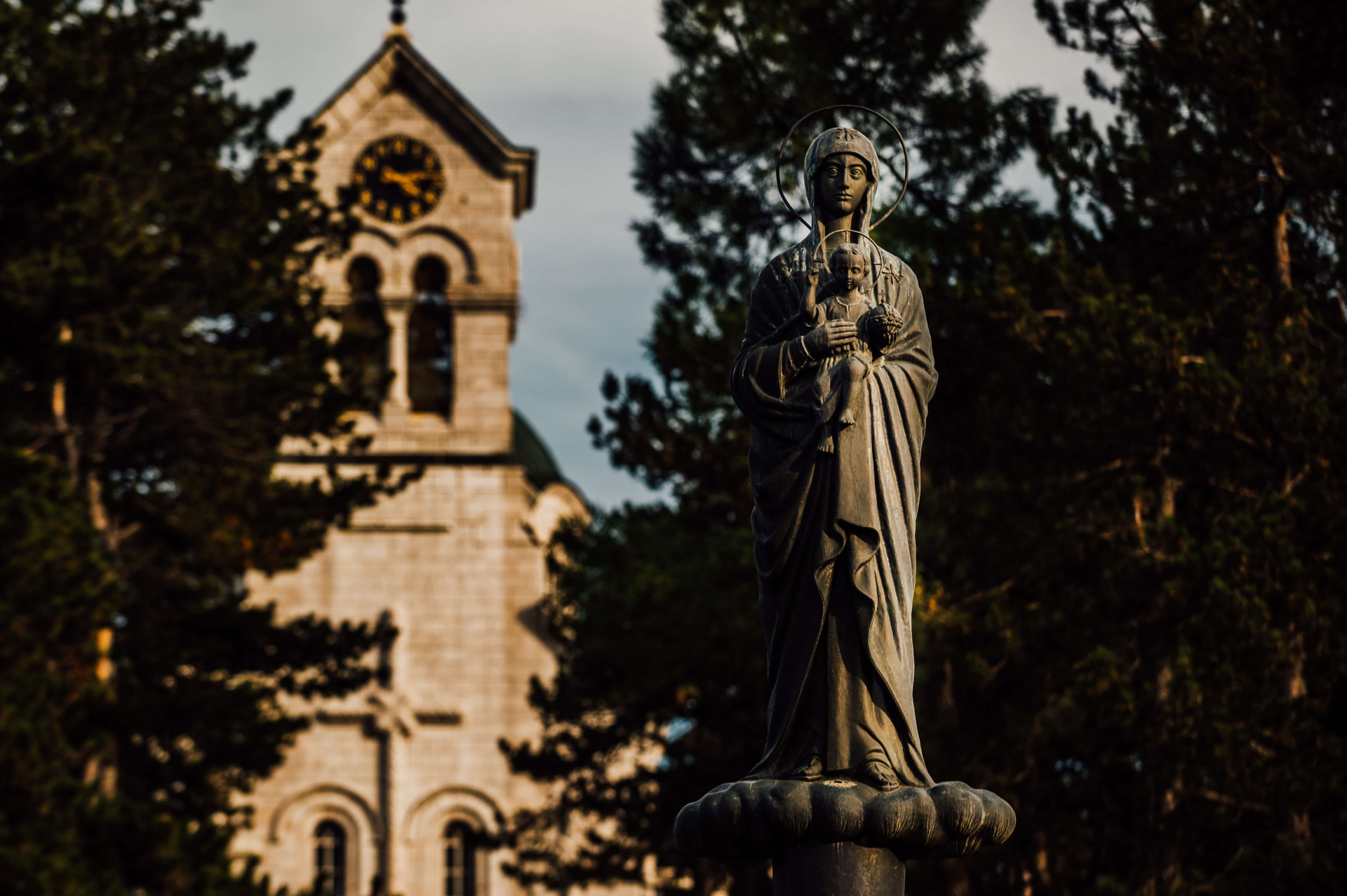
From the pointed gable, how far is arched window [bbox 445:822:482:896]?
499 inches

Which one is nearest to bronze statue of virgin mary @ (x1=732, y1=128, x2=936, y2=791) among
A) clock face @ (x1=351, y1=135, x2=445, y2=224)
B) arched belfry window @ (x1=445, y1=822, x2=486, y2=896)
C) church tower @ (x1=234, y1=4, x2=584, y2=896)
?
church tower @ (x1=234, y1=4, x2=584, y2=896)

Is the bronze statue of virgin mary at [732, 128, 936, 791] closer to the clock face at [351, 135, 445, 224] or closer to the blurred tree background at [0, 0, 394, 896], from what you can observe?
the blurred tree background at [0, 0, 394, 896]

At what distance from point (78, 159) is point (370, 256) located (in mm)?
16760

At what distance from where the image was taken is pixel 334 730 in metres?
37.6

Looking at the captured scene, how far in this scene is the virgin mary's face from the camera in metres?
7.44

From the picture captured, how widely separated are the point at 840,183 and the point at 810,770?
83.7 inches

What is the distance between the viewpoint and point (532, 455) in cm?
4791

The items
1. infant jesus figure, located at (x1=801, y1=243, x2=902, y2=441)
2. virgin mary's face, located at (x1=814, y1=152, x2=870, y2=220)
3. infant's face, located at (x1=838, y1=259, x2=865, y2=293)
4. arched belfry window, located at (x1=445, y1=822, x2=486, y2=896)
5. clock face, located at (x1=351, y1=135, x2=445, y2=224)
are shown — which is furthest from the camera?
clock face, located at (x1=351, y1=135, x2=445, y2=224)

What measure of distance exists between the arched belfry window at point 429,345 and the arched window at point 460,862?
322 inches

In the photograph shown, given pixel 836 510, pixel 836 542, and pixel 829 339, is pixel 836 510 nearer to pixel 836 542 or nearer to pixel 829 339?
pixel 836 542


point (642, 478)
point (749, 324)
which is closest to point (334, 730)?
point (642, 478)

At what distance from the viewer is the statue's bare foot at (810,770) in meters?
6.84

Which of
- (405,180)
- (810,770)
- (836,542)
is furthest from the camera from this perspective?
(405,180)

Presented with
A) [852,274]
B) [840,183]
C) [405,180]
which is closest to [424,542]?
[405,180]
